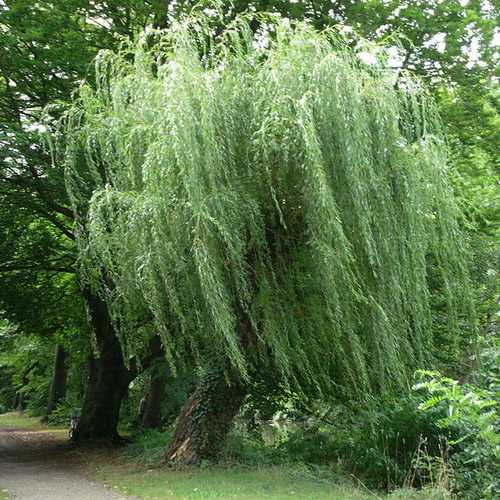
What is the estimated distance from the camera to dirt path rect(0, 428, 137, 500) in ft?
26.0

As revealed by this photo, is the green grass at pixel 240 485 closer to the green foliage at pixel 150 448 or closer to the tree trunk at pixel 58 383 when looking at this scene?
the green foliage at pixel 150 448

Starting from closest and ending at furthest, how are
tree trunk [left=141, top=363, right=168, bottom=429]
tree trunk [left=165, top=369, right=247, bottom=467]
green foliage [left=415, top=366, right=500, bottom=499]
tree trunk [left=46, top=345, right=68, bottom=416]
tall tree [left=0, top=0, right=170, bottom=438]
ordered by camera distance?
green foliage [left=415, top=366, right=500, bottom=499] → tree trunk [left=165, top=369, right=247, bottom=467] → tall tree [left=0, top=0, right=170, bottom=438] → tree trunk [left=141, top=363, right=168, bottom=429] → tree trunk [left=46, top=345, right=68, bottom=416]

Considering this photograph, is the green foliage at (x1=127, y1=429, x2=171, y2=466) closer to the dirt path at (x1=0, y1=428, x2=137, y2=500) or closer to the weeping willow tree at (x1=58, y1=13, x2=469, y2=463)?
the dirt path at (x1=0, y1=428, x2=137, y2=500)

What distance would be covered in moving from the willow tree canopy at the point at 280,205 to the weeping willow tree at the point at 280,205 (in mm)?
23

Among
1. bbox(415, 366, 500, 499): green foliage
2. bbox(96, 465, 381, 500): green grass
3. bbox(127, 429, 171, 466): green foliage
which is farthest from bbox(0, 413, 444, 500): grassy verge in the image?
bbox(415, 366, 500, 499): green foliage

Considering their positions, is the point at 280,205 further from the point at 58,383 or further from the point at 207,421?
the point at 58,383

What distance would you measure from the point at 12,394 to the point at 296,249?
35.6m

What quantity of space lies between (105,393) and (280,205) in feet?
26.0

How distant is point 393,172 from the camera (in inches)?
291

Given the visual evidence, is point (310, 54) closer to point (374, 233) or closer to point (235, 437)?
point (374, 233)

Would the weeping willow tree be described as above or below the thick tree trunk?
above

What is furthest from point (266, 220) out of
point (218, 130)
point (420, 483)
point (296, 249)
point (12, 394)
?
point (12, 394)

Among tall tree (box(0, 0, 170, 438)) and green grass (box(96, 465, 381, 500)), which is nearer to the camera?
green grass (box(96, 465, 381, 500))

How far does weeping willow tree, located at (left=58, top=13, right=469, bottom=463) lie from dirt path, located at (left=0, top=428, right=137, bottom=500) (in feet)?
7.65
